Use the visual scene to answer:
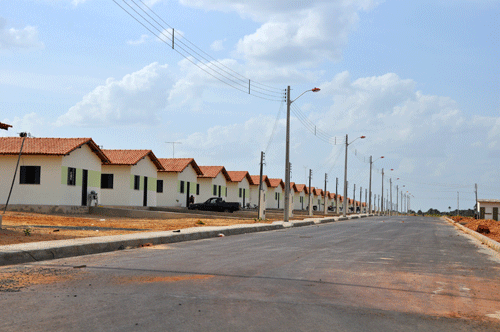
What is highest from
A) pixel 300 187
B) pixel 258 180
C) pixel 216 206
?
pixel 258 180

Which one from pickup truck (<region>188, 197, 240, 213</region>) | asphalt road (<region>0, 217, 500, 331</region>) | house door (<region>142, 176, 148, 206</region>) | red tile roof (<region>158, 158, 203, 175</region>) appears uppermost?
red tile roof (<region>158, 158, 203, 175</region>)

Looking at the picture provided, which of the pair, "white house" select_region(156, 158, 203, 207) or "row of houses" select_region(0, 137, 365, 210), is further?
"white house" select_region(156, 158, 203, 207)

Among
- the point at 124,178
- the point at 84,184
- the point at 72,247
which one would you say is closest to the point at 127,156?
the point at 124,178

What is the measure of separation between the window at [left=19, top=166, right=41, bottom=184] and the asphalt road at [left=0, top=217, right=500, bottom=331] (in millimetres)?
23906

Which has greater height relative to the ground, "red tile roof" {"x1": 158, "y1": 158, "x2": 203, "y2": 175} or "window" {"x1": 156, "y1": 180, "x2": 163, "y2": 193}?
"red tile roof" {"x1": 158, "y1": 158, "x2": 203, "y2": 175}

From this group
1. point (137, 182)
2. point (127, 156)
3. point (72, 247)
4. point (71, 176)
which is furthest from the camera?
point (137, 182)

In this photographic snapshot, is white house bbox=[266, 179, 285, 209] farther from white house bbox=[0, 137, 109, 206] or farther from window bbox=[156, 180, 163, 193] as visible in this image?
white house bbox=[0, 137, 109, 206]

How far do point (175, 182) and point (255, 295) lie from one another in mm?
48212

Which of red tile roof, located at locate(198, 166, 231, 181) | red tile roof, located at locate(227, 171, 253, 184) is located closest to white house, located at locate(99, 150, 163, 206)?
red tile roof, located at locate(198, 166, 231, 181)

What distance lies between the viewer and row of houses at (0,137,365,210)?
1387 inches

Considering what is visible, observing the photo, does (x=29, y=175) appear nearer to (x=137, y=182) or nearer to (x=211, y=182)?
(x=137, y=182)

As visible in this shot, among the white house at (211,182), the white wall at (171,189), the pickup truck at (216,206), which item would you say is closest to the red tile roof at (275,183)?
the white house at (211,182)

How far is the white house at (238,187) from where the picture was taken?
77.9 m

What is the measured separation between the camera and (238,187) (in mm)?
78750
